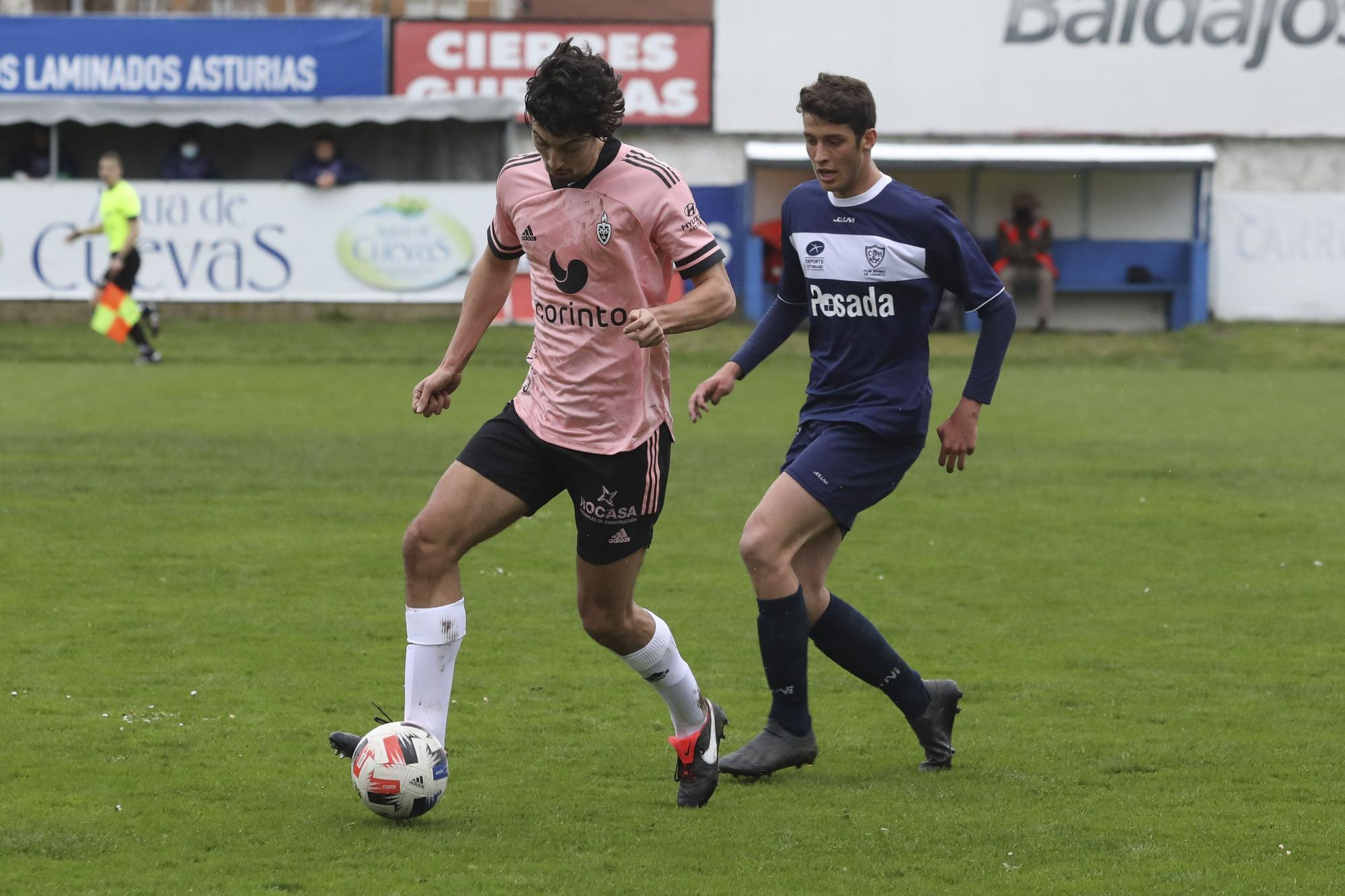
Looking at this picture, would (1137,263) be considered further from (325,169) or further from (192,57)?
(192,57)

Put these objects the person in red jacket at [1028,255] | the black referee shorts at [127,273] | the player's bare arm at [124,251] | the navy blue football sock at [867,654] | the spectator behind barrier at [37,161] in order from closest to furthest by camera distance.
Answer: the navy blue football sock at [867,654], the player's bare arm at [124,251], the black referee shorts at [127,273], the spectator behind barrier at [37,161], the person in red jacket at [1028,255]

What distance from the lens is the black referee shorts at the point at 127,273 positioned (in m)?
20.5

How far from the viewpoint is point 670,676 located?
5.38 meters

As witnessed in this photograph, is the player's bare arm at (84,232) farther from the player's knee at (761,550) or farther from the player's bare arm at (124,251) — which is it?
the player's knee at (761,550)

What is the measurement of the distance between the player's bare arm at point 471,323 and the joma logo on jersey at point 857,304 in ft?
3.13

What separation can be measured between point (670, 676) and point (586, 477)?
662 mm

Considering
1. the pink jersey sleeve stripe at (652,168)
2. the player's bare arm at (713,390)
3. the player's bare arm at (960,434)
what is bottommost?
the player's bare arm at (960,434)

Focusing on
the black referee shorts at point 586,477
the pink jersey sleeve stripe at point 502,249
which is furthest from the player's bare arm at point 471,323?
the black referee shorts at point 586,477

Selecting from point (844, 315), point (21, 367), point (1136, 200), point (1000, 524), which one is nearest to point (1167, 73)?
point (1136, 200)

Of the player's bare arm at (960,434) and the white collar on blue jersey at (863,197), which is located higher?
the white collar on blue jersey at (863,197)

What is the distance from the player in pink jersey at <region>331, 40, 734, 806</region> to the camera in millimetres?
→ 5020

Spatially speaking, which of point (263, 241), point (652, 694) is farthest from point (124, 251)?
point (652, 694)

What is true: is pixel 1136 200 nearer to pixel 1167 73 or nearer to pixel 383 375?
pixel 1167 73

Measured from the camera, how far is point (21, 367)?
20109 millimetres
